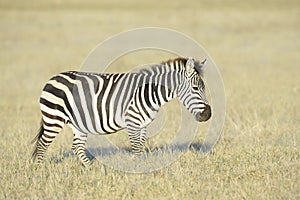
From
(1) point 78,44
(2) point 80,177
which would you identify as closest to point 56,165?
(2) point 80,177

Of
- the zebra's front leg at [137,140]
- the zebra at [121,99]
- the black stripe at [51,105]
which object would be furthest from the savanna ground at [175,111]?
the black stripe at [51,105]

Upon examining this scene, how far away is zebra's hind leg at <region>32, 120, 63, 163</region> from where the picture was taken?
8.88m

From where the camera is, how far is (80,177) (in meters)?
8.02

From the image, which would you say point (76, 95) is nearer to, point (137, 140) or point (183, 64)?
point (137, 140)

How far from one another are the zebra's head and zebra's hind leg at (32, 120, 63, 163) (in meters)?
2.21

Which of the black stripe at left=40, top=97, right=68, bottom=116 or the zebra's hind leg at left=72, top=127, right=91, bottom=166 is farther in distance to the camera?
the zebra's hind leg at left=72, top=127, right=91, bottom=166

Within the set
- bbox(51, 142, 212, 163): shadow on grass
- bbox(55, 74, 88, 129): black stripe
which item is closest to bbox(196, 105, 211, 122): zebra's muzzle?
Answer: bbox(51, 142, 212, 163): shadow on grass

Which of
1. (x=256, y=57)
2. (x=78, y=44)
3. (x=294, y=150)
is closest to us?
(x=294, y=150)

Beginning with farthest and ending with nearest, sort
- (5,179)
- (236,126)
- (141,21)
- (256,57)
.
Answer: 1. (141,21)
2. (256,57)
3. (236,126)
4. (5,179)

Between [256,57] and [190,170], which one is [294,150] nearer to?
[190,170]

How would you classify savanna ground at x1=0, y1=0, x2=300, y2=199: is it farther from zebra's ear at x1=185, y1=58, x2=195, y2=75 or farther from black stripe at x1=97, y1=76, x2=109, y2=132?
zebra's ear at x1=185, y1=58, x2=195, y2=75

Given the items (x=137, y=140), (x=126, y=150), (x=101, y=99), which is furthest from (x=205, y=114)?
(x=126, y=150)

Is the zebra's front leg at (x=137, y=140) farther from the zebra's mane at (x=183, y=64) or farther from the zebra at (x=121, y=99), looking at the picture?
the zebra's mane at (x=183, y=64)

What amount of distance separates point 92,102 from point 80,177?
1.49 m
